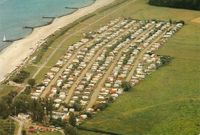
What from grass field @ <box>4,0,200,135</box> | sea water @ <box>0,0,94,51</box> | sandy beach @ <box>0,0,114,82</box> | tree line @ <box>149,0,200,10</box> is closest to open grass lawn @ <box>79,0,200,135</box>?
grass field @ <box>4,0,200,135</box>

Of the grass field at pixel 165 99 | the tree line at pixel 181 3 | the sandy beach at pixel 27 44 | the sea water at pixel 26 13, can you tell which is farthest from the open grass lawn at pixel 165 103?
the sea water at pixel 26 13

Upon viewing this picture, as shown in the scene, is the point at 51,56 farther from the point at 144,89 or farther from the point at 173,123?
the point at 173,123

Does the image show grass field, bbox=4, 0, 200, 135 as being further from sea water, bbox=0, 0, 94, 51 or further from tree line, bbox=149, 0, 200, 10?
tree line, bbox=149, 0, 200, 10

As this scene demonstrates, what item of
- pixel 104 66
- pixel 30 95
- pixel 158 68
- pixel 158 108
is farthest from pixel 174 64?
pixel 30 95

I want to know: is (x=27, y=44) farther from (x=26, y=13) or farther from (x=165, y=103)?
(x=165, y=103)

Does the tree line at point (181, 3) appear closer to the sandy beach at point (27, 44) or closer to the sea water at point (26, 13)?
the sandy beach at point (27, 44)

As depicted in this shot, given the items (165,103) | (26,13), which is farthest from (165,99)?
(26,13)

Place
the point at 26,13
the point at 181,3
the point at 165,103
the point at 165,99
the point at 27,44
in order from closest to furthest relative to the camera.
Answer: the point at 165,103
the point at 165,99
the point at 27,44
the point at 181,3
the point at 26,13
